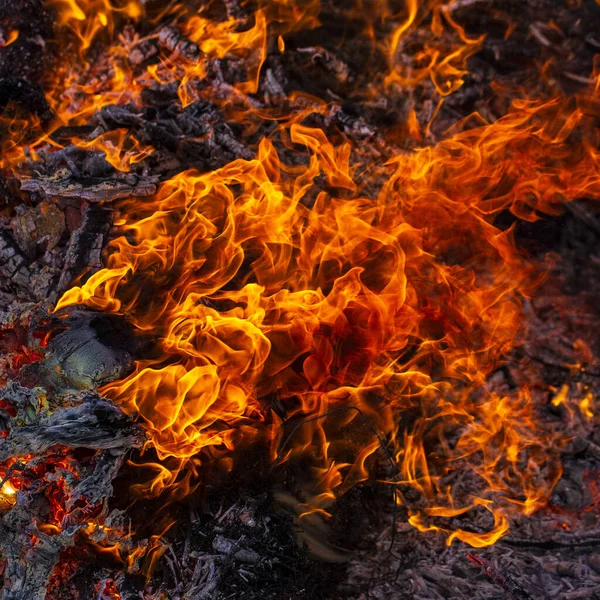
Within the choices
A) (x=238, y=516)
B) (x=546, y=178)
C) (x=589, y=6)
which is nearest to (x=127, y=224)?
(x=238, y=516)

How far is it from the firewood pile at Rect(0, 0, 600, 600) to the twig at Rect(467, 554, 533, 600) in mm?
22

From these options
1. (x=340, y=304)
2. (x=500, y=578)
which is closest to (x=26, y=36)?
(x=340, y=304)

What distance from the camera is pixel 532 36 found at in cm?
679

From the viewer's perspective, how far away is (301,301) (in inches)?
189

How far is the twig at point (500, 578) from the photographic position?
402cm

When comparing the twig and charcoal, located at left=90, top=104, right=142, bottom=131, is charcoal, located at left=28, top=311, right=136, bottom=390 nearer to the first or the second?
charcoal, located at left=90, top=104, right=142, bottom=131

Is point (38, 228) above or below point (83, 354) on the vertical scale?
above

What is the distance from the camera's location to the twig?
4023 mm

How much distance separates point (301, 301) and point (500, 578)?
266 cm

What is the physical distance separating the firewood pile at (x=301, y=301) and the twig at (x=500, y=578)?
0.07ft

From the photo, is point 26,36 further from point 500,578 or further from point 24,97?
point 500,578

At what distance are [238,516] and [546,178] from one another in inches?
186

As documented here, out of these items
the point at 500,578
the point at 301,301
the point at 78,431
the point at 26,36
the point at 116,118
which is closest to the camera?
the point at 78,431

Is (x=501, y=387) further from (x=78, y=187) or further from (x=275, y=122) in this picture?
(x=78, y=187)
